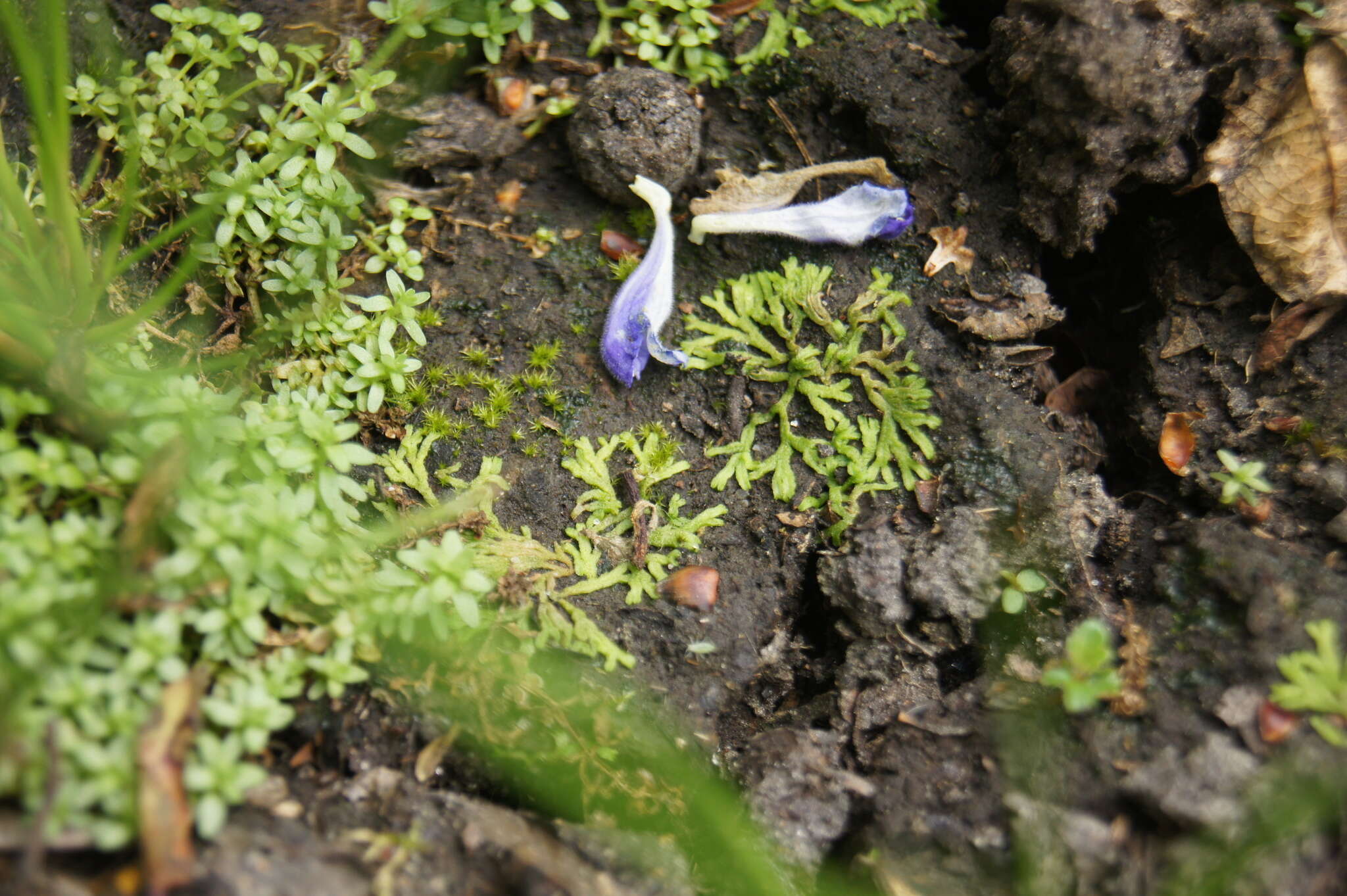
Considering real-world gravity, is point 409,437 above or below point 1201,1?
below

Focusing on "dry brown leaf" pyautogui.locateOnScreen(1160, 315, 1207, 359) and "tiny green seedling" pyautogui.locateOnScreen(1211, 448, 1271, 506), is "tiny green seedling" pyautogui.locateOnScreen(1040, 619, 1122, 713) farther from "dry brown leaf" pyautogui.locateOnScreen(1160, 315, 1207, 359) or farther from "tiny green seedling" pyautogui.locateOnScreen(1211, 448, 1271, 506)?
"dry brown leaf" pyautogui.locateOnScreen(1160, 315, 1207, 359)

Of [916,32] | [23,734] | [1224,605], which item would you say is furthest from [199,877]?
[916,32]

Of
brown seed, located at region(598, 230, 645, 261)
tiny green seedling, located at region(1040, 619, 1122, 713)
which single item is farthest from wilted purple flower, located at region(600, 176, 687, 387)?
tiny green seedling, located at region(1040, 619, 1122, 713)

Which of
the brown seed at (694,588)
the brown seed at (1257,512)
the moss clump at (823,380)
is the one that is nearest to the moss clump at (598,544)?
the brown seed at (694,588)

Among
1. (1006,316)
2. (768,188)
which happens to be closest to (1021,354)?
(1006,316)

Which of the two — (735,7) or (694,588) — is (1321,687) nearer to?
(694,588)

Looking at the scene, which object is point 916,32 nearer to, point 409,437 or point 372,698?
point 409,437
